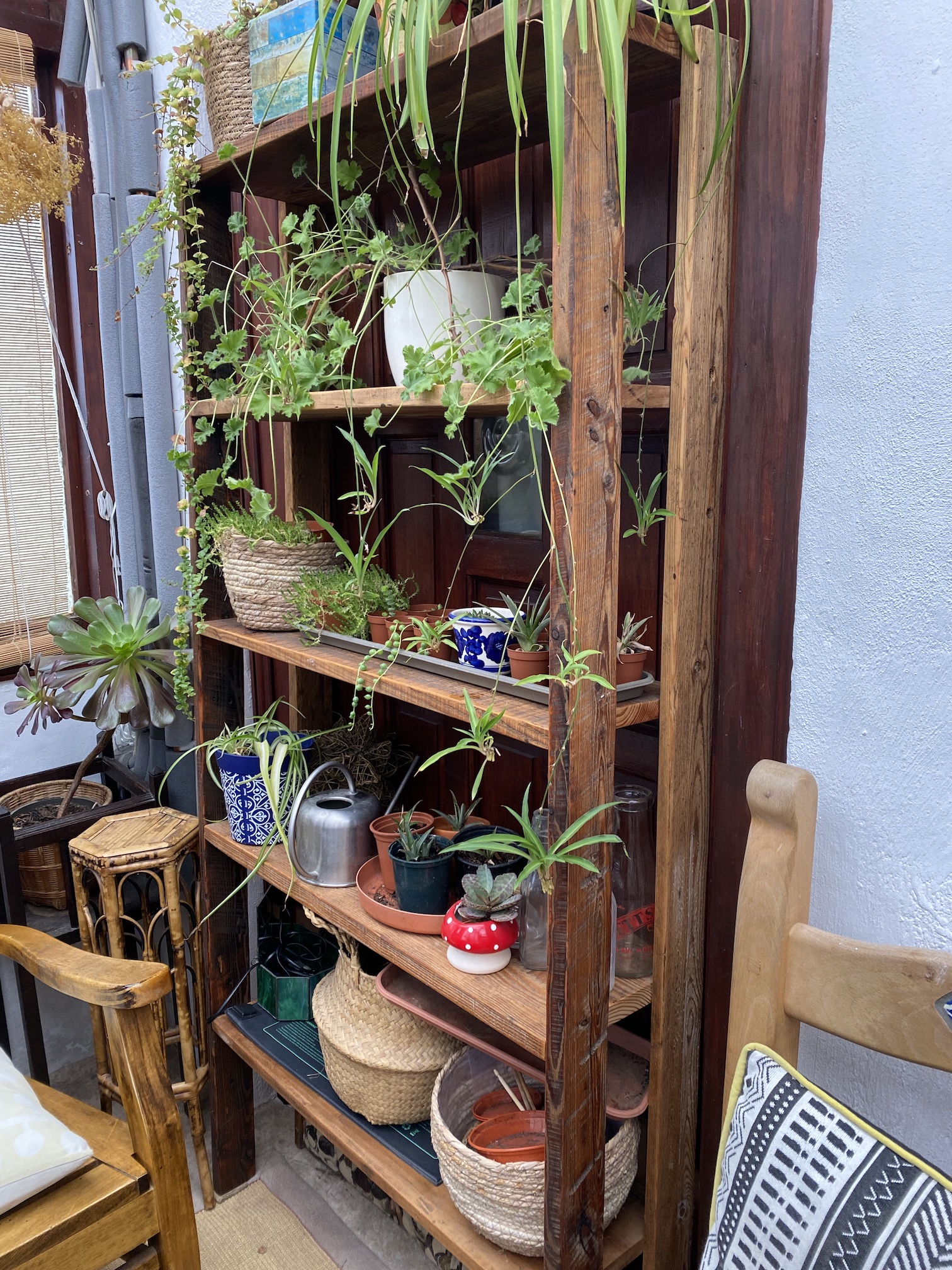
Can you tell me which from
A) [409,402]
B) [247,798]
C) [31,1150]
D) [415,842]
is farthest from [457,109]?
[31,1150]

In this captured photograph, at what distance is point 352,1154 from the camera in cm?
146

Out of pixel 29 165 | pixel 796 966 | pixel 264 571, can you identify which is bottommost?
pixel 796 966

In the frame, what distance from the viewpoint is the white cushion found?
3.92ft

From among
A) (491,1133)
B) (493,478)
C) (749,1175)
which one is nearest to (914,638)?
(749,1175)

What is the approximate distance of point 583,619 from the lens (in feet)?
3.34

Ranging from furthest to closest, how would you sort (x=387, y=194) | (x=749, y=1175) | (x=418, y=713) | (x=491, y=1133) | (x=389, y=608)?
(x=418, y=713)
(x=387, y=194)
(x=389, y=608)
(x=491, y=1133)
(x=749, y=1175)

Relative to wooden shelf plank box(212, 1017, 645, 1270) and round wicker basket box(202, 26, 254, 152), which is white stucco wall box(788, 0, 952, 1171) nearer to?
wooden shelf plank box(212, 1017, 645, 1270)

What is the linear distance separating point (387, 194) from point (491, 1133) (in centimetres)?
152

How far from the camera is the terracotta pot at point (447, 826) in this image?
1493 millimetres

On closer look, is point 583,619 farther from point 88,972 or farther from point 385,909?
point 88,972

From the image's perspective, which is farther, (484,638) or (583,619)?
(484,638)

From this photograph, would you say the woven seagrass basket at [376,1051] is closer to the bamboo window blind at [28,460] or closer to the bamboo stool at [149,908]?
the bamboo stool at [149,908]

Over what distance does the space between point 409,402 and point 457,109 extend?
0.40 metres

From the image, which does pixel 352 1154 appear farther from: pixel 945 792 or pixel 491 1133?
pixel 945 792
